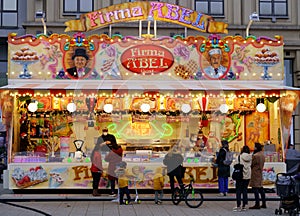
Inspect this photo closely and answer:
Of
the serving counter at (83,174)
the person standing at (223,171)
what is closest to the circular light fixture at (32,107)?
the serving counter at (83,174)

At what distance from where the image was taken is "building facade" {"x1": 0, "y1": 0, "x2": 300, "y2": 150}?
26078 millimetres

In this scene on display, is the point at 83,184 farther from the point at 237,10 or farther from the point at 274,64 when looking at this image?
the point at 237,10

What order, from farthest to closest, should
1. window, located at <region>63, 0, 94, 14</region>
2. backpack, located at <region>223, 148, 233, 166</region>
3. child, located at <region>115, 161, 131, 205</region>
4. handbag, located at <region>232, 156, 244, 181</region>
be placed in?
1. window, located at <region>63, 0, 94, 14</region>
2. backpack, located at <region>223, 148, 233, 166</region>
3. child, located at <region>115, 161, 131, 205</region>
4. handbag, located at <region>232, 156, 244, 181</region>

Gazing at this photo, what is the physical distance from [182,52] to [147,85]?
5.71 feet

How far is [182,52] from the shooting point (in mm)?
18500

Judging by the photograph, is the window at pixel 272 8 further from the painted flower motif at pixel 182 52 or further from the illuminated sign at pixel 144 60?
the illuminated sign at pixel 144 60

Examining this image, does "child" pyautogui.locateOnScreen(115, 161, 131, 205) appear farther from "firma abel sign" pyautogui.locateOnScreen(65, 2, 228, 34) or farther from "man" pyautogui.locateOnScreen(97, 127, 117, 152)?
"firma abel sign" pyautogui.locateOnScreen(65, 2, 228, 34)

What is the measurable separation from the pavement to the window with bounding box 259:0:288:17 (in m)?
11.9

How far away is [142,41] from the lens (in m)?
18.4

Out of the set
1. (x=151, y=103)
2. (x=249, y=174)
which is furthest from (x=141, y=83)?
(x=249, y=174)

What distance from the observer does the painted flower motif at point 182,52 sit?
18.5m

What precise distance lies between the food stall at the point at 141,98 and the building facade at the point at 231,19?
7256mm

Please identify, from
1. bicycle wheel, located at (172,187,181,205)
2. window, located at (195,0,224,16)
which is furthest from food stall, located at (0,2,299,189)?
window, located at (195,0,224,16)

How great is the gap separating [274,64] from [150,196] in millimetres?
5951
